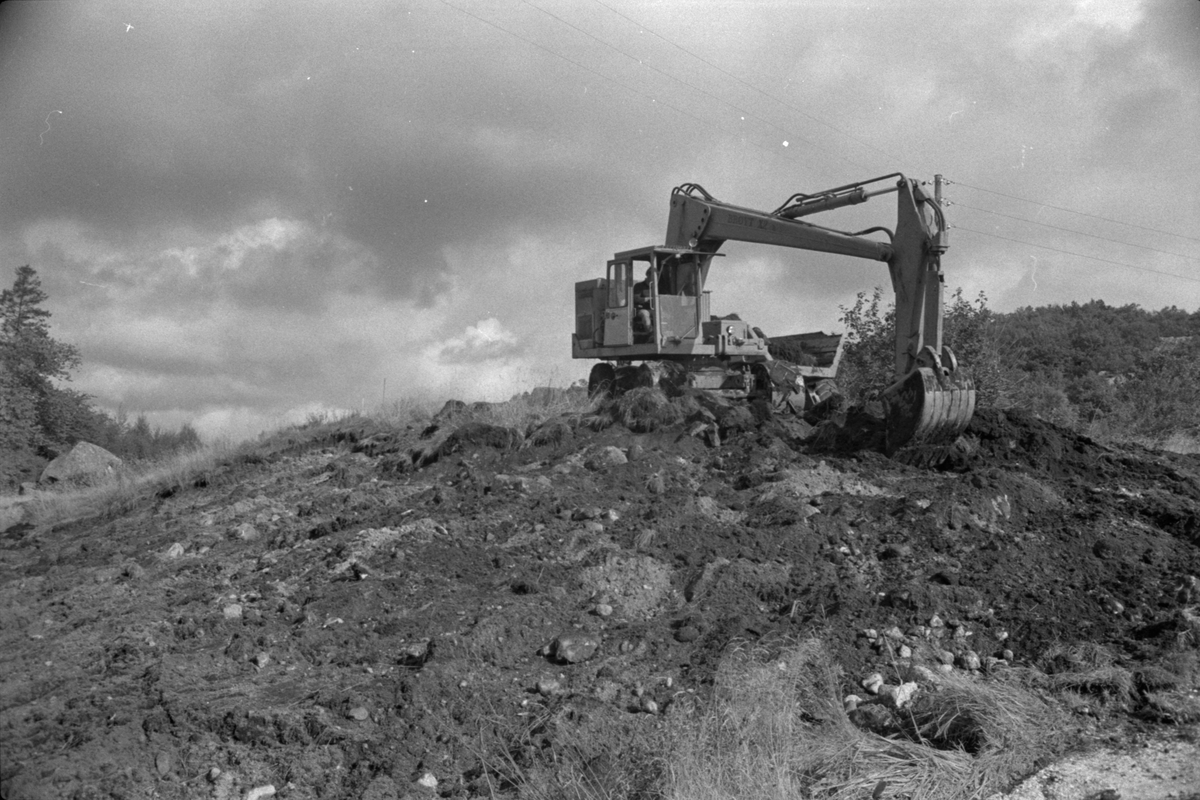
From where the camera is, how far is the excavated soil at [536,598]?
4.36m

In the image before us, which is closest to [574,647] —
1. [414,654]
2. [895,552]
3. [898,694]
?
[414,654]

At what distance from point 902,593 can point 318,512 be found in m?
5.13

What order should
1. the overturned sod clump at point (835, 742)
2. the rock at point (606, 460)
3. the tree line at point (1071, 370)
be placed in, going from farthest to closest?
the tree line at point (1071, 370) < the rock at point (606, 460) < the overturned sod clump at point (835, 742)

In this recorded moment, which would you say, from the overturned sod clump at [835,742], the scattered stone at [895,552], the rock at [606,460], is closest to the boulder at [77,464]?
the rock at [606,460]

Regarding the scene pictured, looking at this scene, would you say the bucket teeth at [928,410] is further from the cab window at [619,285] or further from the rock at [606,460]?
the cab window at [619,285]

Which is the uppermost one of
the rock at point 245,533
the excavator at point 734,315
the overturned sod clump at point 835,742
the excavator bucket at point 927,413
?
the excavator at point 734,315

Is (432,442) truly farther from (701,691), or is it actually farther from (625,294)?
(701,691)

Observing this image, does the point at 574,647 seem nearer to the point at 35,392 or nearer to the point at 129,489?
the point at 129,489

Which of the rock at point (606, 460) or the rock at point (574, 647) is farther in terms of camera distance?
the rock at point (606, 460)

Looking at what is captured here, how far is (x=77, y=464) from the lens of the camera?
1770cm

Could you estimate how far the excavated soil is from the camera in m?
4.36

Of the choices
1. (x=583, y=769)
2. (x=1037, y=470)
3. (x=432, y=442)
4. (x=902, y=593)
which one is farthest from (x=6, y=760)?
(x=1037, y=470)

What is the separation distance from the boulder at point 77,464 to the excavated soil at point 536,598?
7875 millimetres

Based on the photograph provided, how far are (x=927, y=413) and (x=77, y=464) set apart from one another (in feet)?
52.8
